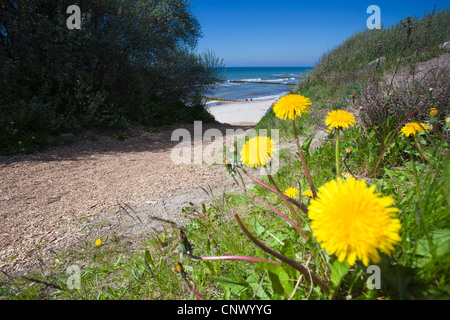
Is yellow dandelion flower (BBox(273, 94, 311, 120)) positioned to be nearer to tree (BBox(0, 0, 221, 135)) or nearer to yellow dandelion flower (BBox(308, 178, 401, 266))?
yellow dandelion flower (BBox(308, 178, 401, 266))

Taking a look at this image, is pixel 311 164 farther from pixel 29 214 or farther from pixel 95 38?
pixel 95 38

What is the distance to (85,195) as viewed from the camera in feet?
9.84

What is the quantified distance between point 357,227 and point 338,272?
0.28m

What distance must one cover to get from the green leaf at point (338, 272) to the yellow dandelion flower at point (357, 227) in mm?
168

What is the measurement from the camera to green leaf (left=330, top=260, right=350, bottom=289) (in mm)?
782

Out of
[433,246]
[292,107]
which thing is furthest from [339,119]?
[433,246]

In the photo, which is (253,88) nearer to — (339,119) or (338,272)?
(339,119)

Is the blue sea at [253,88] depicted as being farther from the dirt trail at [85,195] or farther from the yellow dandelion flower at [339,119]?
the yellow dandelion flower at [339,119]

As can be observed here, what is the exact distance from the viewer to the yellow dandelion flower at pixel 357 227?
606mm

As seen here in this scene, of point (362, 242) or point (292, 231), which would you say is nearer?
point (362, 242)

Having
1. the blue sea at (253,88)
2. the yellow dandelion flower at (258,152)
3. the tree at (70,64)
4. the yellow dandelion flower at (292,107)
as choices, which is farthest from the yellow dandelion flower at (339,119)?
the blue sea at (253,88)
